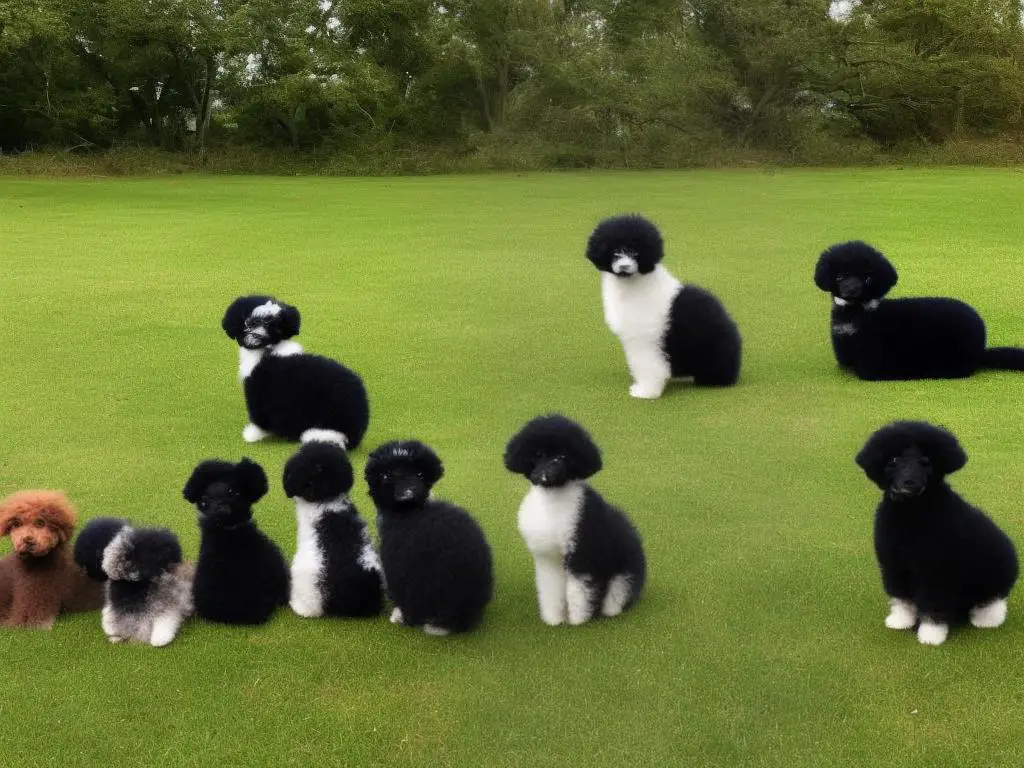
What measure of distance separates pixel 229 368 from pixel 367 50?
96.0 feet

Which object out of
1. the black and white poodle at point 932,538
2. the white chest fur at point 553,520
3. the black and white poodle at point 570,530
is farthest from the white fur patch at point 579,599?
the black and white poodle at point 932,538

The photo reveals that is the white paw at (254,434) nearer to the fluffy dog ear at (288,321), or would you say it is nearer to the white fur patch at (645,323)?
the fluffy dog ear at (288,321)

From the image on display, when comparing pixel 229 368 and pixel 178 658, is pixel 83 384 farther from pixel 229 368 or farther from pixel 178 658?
pixel 178 658

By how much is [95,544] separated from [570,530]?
5.26 feet

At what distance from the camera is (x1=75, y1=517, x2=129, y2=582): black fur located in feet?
12.6

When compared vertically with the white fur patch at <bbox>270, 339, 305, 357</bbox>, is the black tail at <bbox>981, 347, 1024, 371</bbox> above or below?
below

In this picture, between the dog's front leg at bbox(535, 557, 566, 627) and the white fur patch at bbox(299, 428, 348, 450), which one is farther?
the white fur patch at bbox(299, 428, 348, 450)

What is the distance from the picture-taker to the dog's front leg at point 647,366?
691 cm

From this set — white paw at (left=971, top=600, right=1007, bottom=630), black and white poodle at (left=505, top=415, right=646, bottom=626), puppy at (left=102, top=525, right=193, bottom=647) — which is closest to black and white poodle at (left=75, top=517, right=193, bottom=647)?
puppy at (left=102, top=525, right=193, bottom=647)

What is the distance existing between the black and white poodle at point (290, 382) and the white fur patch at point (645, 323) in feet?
5.93

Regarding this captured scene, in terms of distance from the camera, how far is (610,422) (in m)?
6.44

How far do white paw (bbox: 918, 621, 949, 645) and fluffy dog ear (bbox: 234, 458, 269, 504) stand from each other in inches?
86.2

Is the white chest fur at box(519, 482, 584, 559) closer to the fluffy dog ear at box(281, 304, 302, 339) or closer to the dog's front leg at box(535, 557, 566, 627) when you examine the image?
the dog's front leg at box(535, 557, 566, 627)

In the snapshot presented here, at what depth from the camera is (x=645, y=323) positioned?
22.7 feet
